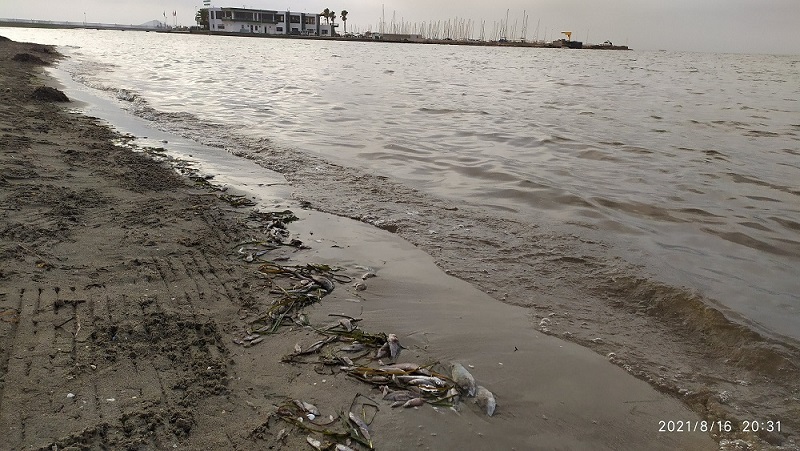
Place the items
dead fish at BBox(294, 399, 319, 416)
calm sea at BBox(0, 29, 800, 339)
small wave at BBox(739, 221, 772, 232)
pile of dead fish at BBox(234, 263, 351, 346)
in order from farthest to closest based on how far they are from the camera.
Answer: small wave at BBox(739, 221, 772, 232) < calm sea at BBox(0, 29, 800, 339) < pile of dead fish at BBox(234, 263, 351, 346) < dead fish at BBox(294, 399, 319, 416)

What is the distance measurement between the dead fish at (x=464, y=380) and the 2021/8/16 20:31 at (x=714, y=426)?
0.98 m

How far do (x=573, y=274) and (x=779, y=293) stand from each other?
1598 mm

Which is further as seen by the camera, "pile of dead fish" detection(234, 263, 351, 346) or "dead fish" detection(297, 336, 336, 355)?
"pile of dead fish" detection(234, 263, 351, 346)

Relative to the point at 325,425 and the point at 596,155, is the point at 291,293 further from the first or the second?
the point at 596,155

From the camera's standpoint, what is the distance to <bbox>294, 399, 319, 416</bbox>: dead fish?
231 cm

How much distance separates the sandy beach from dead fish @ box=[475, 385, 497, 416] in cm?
4

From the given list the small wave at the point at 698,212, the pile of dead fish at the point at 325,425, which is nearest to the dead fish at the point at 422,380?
the pile of dead fish at the point at 325,425

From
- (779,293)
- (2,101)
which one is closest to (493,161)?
(779,293)

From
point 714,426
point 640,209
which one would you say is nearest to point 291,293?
point 714,426

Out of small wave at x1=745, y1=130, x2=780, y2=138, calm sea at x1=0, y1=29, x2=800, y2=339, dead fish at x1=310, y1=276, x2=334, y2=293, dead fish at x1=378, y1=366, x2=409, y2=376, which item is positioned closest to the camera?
dead fish at x1=378, y1=366, x2=409, y2=376

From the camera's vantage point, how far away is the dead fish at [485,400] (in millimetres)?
2427

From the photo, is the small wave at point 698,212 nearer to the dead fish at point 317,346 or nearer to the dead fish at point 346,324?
the dead fish at point 346,324

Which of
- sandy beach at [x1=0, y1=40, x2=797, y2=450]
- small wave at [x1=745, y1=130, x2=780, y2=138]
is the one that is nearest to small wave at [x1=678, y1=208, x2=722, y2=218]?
sandy beach at [x1=0, y1=40, x2=797, y2=450]

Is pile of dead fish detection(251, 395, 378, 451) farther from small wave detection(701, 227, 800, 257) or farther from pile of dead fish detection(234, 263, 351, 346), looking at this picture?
small wave detection(701, 227, 800, 257)
